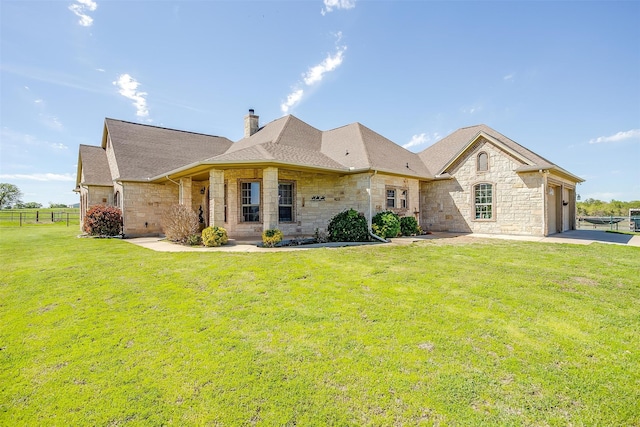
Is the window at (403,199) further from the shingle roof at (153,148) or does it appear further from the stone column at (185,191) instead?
the shingle roof at (153,148)

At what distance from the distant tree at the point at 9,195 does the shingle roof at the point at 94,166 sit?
5874cm

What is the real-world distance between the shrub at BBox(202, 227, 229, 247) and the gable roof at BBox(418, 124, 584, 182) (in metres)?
11.7

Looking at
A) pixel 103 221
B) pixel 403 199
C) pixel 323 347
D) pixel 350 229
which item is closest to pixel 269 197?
pixel 350 229

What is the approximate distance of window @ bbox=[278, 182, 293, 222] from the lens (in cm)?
1320

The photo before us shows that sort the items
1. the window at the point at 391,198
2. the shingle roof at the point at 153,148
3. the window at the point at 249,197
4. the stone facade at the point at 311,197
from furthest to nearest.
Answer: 1. the shingle roof at the point at 153,148
2. the window at the point at 391,198
3. the window at the point at 249,197
4. the stone facade at the point at 311,197

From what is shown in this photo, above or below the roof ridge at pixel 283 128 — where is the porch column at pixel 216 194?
below

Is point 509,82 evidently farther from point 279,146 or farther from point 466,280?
point 466,280

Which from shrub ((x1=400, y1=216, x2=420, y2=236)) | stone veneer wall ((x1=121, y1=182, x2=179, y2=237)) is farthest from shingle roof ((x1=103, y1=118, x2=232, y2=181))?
shrub ((x1=400, y1=216, x2=420, y2=236))

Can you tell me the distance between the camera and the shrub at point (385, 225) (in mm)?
11773

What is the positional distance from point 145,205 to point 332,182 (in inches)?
410

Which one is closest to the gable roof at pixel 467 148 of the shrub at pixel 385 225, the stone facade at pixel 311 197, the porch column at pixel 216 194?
the stone facade at pixel 311 197

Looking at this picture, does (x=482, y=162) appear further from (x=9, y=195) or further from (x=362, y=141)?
(x=9, y=195)

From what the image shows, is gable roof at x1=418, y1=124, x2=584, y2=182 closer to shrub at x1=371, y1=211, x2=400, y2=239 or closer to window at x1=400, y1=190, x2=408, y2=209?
window at x1=400, y1=190, x2=408, y2=209

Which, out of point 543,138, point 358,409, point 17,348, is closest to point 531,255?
point 358,409
